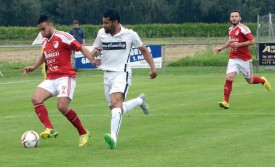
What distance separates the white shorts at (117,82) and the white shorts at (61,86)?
0.59m

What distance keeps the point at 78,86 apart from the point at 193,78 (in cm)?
553

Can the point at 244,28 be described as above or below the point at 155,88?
above

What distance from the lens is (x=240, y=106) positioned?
2002 centimetres

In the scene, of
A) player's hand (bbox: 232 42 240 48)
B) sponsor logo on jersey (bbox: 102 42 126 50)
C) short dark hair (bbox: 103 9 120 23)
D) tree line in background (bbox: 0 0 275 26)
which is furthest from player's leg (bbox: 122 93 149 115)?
tree line in background (bbox: 0 0 275 26)

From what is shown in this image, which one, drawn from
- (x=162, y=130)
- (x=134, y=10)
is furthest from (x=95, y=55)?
(x=134, y=10)

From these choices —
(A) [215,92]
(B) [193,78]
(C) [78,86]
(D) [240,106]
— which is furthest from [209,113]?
(B) [193,78]

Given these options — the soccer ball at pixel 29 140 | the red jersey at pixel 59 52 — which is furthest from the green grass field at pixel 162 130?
the red jersey at pixel 59 52

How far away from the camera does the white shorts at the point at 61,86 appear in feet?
45.2

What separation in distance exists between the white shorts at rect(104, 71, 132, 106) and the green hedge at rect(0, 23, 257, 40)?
65.6 m

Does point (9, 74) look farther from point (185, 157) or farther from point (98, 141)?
point (185, 157)

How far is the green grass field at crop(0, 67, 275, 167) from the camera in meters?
11.7

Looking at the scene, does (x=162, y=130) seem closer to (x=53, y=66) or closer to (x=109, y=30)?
(x=53, y=66)

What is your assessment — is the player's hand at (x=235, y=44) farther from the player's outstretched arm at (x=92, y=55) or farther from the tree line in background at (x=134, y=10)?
the tree line in background at (x=134, y=10)

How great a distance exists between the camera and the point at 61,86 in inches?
547
